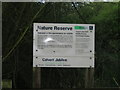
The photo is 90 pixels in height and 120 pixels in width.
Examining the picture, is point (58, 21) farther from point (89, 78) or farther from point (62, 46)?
point (89, 78)

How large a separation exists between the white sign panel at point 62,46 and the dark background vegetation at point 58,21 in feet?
0.49

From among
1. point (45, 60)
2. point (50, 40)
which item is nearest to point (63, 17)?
point (50, 40)

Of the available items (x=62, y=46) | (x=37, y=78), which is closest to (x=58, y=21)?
(x=62, y=46)

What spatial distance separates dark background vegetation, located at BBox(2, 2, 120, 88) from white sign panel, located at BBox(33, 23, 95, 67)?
0.49ft

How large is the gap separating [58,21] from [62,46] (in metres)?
0.53

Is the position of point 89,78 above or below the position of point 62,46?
below

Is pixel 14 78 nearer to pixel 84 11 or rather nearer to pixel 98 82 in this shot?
pixel 98 82

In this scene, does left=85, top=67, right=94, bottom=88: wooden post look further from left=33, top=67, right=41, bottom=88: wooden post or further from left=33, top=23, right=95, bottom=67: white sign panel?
left=33, top=67, right=41, bottom=88: wooden post

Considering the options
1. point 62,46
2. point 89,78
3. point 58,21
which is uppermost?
point 58,21

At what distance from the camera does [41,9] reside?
14.6 ft

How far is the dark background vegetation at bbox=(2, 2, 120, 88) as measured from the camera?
439cm

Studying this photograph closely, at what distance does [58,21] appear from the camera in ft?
14.4

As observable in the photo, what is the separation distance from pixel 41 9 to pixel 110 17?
1464mm

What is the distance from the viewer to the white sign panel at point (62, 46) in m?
4.28
